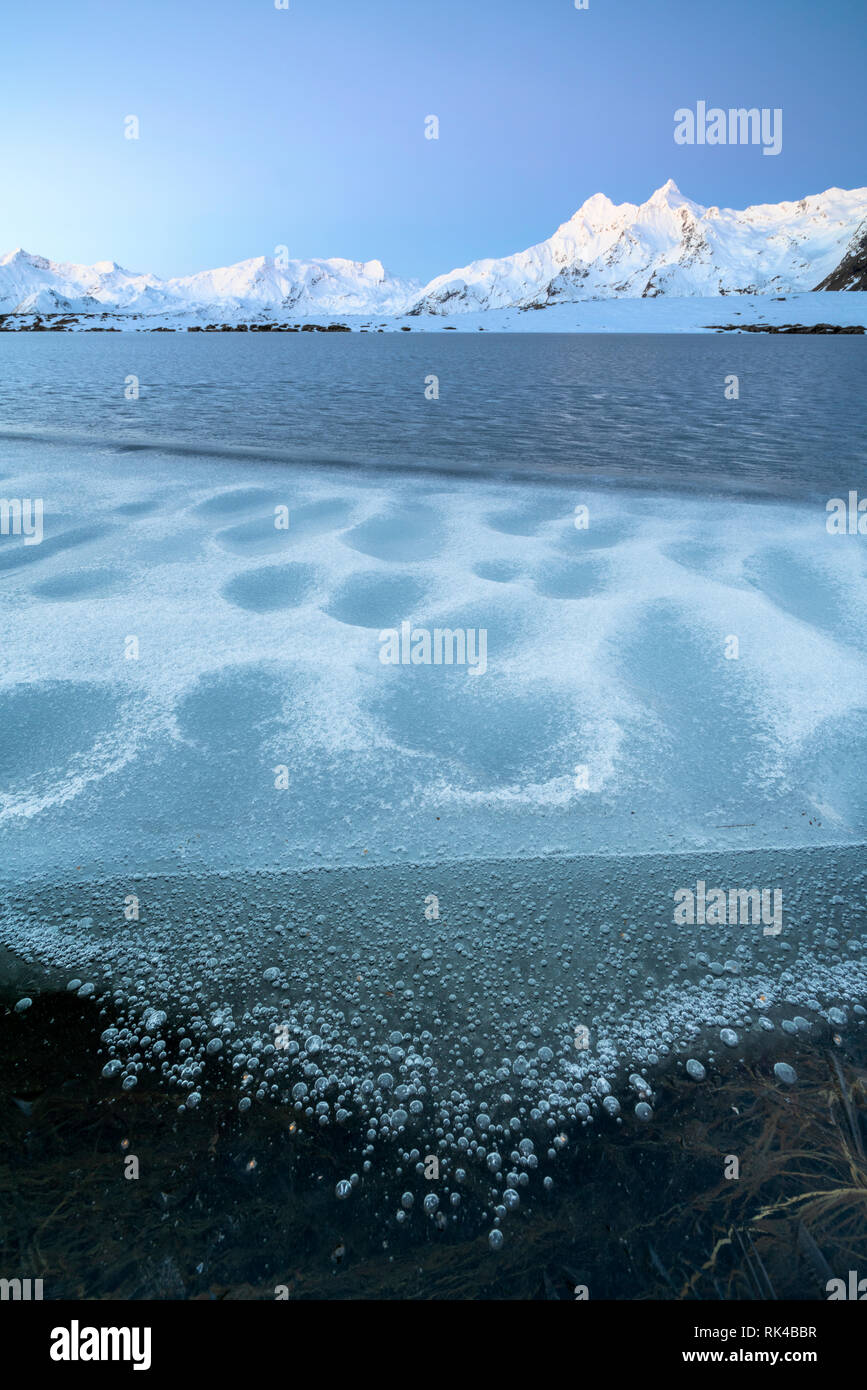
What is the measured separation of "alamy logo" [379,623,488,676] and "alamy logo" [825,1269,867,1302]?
14.6 feet

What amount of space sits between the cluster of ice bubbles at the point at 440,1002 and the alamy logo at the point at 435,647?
2.48m

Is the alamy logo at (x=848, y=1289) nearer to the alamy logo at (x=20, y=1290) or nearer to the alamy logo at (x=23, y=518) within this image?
the alamy logo at (x=20, y=1290)

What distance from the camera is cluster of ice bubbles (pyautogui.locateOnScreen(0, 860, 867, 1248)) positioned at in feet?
9.57

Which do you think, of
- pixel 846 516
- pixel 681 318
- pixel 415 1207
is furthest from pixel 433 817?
pixel 681 318

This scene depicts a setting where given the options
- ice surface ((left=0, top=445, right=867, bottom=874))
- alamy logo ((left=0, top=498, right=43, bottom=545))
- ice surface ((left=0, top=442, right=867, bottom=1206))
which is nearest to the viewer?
ice surface ((left=0, top=442, right=867, bottom=1206))

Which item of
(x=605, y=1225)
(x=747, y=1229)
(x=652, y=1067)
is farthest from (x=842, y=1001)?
(x=605, y=1225)

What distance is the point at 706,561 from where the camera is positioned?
8266mm

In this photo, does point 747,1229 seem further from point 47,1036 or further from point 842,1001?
point 47,1036

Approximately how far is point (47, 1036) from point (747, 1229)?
318cm

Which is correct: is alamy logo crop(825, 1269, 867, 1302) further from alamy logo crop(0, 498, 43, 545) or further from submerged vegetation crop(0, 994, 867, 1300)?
alamy logo crop(0, 498, 43, 545)

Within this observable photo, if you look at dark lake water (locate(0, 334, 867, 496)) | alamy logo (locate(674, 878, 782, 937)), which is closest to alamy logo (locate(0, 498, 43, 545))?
dark lake water (locate(0, 334, 867, 496))

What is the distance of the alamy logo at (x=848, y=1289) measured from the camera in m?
2.43

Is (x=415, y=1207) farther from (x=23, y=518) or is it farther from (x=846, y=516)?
(x=846, y=516)
